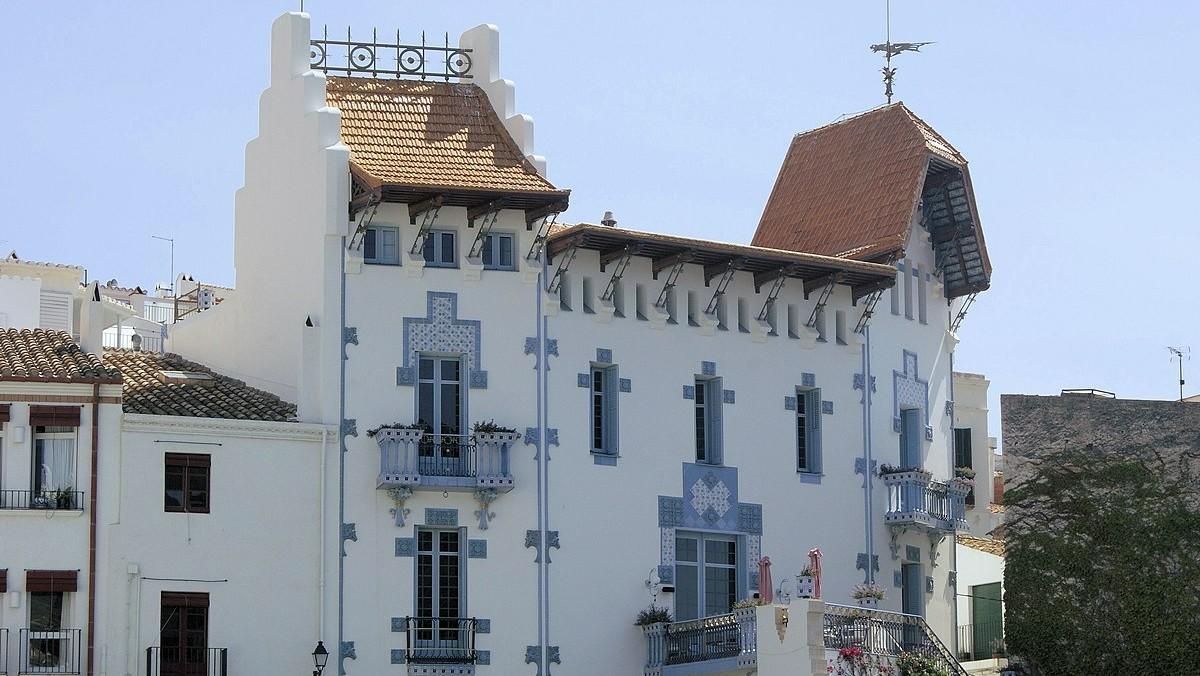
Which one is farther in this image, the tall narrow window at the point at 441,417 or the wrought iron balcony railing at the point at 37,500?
the tall narrow window at the point at 441,417

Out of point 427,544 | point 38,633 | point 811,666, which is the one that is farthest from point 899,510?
point 38,633

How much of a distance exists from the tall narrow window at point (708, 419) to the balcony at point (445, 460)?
498 cm

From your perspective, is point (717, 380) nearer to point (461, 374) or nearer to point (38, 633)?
point (461, 374)

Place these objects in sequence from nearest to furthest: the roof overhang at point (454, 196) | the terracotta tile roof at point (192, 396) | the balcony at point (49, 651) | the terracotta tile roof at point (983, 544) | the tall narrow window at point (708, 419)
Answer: the balcony at point (49, 651), the terracotta tile roof at point (192, 396), the roof overhang at point (454, 196), the tall narrow window at point (708, 419), the terracotta tile roof at point (983, 544)

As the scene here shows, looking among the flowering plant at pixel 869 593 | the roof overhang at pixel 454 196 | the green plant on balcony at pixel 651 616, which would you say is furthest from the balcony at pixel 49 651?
the flowering plant at pixel 869 593

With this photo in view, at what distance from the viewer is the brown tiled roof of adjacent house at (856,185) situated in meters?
50.8

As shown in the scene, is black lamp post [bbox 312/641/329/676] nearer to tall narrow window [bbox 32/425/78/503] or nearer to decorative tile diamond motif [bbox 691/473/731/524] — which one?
tall narrow window [bbox 32/425/78/503]

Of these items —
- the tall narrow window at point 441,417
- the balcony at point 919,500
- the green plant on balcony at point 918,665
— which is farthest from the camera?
the balcony at point 919,500

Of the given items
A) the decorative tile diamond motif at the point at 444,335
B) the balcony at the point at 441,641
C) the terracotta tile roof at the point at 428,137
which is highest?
the terracotta tile roof at the point at 428,137

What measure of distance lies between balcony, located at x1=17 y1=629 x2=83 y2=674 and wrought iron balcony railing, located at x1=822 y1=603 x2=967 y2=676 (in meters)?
13.2

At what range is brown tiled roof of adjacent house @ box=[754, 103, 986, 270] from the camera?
5078 cm

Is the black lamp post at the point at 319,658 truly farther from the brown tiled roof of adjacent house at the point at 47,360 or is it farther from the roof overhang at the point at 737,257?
the roof overhang at the point at 737,257

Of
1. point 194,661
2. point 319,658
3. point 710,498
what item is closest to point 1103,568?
point 710,498

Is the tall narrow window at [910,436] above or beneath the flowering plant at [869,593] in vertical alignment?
above
